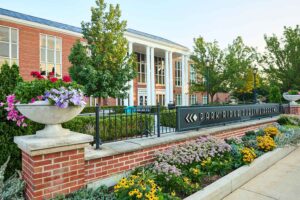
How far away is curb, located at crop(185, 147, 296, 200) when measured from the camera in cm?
326

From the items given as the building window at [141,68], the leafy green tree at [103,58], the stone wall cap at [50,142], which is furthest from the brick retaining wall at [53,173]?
the building window at [141,68]

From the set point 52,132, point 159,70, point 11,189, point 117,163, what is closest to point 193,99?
point 159,70

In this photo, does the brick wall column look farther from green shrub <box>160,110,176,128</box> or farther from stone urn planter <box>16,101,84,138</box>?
green shrub <box>160,110,176,128</box>

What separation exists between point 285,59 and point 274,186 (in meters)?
22.6

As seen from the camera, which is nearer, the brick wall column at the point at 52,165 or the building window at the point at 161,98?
the brick wall column at the point at 52,165

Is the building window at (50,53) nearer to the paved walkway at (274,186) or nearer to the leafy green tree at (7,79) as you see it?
the leafy green tree at (7,79)

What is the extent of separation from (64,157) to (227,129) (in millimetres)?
5080

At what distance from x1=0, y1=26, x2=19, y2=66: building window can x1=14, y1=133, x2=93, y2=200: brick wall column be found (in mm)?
16219

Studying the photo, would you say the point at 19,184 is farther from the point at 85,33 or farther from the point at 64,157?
the point at 85,33

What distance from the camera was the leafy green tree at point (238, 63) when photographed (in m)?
21.0

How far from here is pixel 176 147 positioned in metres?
4.55

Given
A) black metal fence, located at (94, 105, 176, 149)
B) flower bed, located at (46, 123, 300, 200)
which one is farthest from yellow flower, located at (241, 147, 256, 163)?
black metal fence, located at (94, 105, 176, 149)

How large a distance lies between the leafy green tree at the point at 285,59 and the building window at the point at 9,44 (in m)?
25.0

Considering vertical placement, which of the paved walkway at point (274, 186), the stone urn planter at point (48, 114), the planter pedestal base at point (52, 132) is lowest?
the paved walkway at point (274, 186)
